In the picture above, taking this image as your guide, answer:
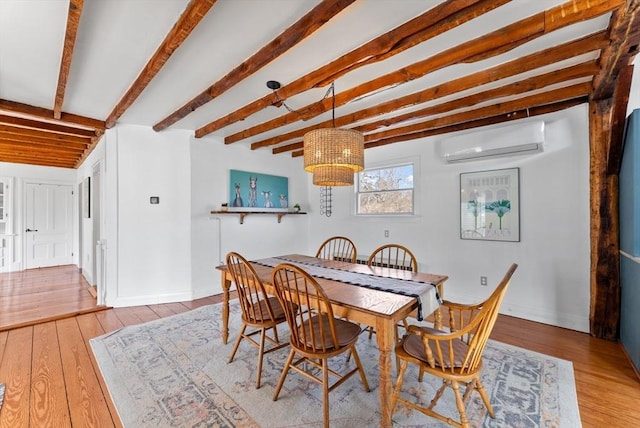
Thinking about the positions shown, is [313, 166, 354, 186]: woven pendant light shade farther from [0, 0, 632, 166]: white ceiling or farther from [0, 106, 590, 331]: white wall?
[0, 106, 590, 331]: white wall

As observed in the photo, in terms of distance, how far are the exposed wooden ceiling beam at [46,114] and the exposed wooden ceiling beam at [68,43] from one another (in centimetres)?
55

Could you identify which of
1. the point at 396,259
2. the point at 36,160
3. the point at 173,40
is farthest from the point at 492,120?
the point at 36,160

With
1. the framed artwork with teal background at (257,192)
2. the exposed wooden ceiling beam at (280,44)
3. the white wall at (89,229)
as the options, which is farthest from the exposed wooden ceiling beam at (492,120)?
the white wall at (89,229)

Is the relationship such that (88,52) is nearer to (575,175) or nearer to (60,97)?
(60,97)

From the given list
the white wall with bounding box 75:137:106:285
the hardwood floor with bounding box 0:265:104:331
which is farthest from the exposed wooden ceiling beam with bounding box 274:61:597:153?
the hardwood floor with bounding box 0:265:104:331

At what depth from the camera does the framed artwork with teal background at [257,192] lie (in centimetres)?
456

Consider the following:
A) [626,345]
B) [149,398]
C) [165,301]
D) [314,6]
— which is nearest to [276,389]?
[149,398]

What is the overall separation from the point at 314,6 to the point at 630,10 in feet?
5.29

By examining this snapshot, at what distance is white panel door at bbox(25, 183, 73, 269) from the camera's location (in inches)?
241

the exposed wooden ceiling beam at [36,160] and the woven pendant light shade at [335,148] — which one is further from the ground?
the exposed wooden ceiling beam at [36,160]

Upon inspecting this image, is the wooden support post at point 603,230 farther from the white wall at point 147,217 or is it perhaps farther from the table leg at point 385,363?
the white wall at point 147,217

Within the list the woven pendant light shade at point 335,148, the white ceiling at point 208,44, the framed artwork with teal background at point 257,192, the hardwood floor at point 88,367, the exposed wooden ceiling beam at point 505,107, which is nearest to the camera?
the white ceiling at point 208,44

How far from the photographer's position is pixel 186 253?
4059mm

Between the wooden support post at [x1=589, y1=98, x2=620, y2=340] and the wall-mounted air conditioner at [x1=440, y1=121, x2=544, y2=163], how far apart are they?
45 centimetres
